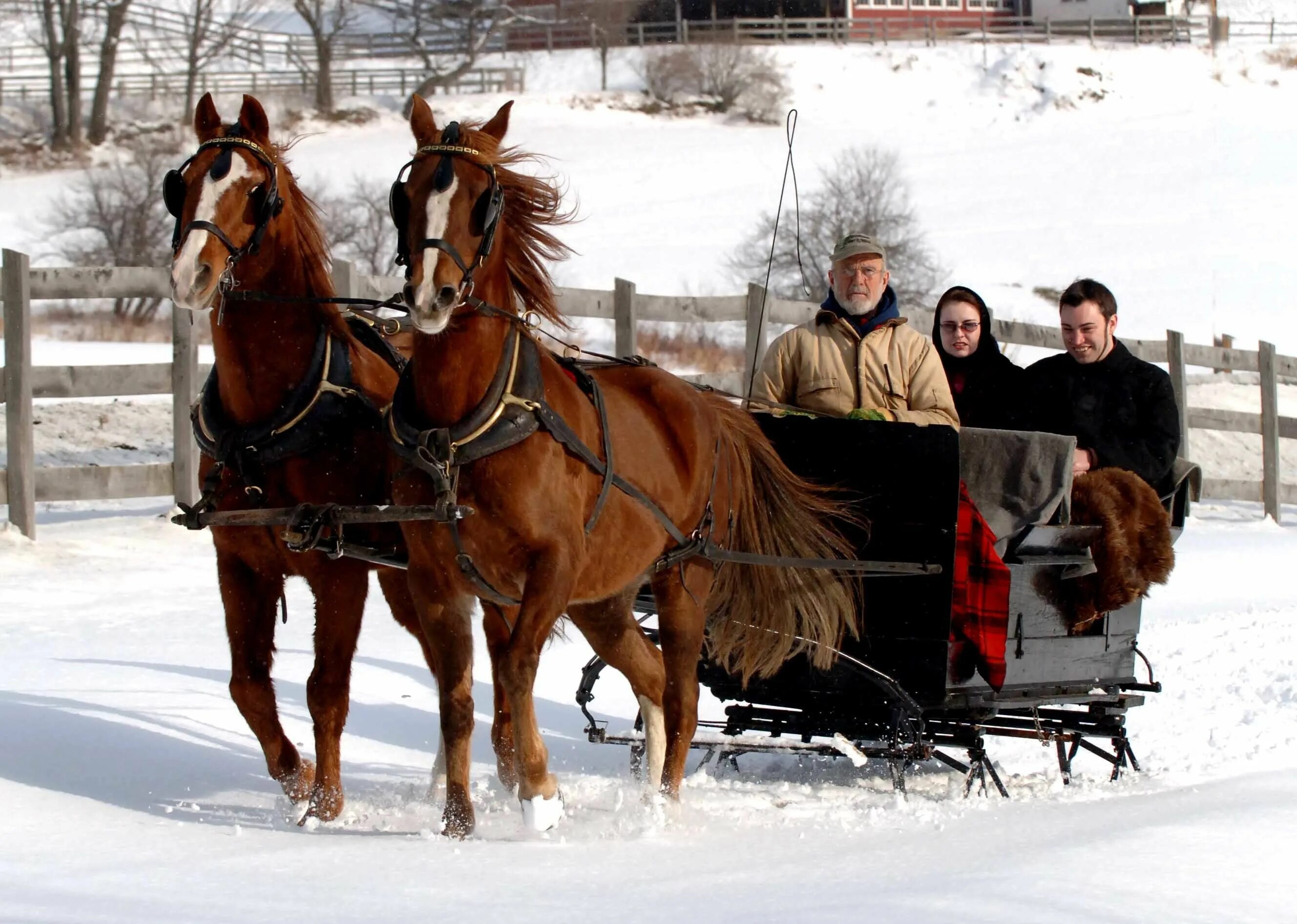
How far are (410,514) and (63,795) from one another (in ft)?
5.55

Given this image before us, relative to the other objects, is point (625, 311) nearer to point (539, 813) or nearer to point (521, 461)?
point (521, 461)

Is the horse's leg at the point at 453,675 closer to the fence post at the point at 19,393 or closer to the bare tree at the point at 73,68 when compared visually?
the fence post at the point at 19,393

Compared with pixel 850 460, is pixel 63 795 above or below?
below

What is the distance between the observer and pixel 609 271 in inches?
1180

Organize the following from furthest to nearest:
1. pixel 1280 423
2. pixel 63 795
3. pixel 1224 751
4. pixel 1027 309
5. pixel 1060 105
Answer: pixel 1060 105 < pixel 1027 309 < pixel 1280 423 < pixel 1224 751 < pixel 63 795

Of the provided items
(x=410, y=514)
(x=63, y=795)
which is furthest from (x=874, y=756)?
(x=63, y=795)

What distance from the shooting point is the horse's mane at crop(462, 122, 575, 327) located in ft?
15.7

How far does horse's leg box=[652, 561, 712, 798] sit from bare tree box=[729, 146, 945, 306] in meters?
15.4

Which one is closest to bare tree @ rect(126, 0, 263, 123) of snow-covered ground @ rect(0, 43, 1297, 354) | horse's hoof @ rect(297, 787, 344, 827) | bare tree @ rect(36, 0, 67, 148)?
snow-covered ground @ rect(0, 43, 1297, 354)

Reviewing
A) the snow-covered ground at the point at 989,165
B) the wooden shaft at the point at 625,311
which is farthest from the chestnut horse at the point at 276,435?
the snow-covered ground at the point at 989,165

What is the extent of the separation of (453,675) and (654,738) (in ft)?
3.64

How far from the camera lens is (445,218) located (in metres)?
4.37

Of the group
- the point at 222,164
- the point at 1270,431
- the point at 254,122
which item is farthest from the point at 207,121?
the point at 1270,431

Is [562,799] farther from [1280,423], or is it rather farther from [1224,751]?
[1280,423]
